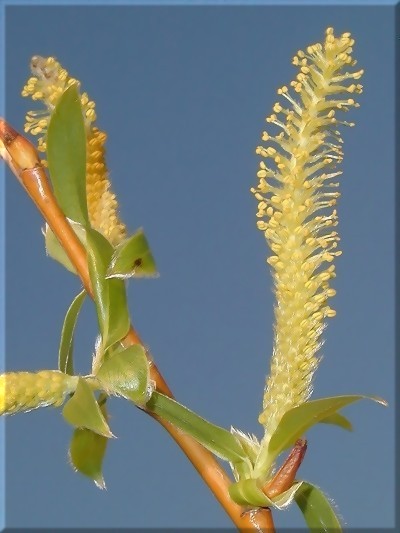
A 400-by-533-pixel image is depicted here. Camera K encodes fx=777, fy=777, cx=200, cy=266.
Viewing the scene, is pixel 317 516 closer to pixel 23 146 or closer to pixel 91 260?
pixel 91 260

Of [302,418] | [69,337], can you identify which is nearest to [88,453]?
[69,337]

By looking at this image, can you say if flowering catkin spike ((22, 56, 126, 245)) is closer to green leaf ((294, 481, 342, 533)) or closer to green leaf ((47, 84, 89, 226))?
green leaf ((47, 84, 89, 226))

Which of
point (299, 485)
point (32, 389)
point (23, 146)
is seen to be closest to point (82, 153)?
point (23, 146)

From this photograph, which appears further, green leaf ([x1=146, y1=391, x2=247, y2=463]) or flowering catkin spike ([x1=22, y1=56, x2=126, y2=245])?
flowering catkin spike ([x1=22, y1=56, x2=126, y2=245])

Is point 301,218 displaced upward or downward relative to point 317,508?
upward

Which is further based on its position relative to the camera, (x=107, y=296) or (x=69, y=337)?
(x=69, y=337)

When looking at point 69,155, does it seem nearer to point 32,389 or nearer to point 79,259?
point 79,259

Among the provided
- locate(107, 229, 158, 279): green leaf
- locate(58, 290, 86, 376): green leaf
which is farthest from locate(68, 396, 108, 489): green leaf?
locate(107, 229, 158, 279): green leaf
